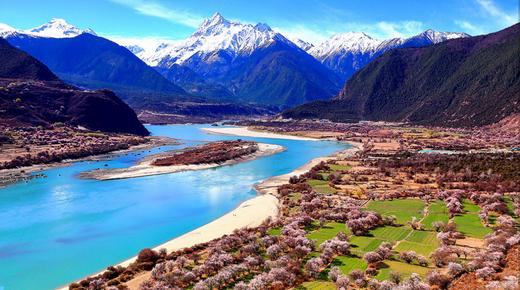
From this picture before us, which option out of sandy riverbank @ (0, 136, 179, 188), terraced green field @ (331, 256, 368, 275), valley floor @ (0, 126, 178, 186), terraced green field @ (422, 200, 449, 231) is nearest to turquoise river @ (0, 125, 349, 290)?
sandy riverbank @ (0, 136, 179, 188)

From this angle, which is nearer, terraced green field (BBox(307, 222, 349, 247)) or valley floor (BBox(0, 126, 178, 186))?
terraced green field (BBox(307, 222, 349, 247))

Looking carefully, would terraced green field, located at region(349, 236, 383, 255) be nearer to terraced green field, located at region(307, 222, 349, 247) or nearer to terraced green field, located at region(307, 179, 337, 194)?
terraced green field, located at region(307, 222, 349, 247)

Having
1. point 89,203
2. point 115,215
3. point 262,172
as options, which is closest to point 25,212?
point 89,203

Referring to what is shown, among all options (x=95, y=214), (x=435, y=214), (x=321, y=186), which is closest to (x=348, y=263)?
(x=435, y=214)

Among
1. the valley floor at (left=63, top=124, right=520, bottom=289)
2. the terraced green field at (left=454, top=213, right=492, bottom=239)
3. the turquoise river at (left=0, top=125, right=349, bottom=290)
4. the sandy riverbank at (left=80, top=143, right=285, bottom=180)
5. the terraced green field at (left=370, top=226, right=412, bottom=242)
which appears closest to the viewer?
the valley floor at (left=63, top=124, right=520, bottom=289)

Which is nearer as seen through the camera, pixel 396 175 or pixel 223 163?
pixel 396 175

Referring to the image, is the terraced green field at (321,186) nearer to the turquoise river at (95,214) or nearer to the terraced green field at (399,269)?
the turquoise river at (95,214)

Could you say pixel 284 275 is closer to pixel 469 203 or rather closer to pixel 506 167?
pixel 469 203
